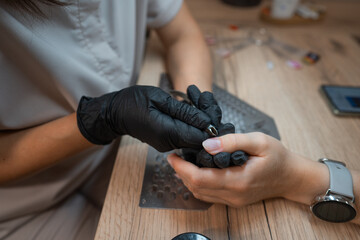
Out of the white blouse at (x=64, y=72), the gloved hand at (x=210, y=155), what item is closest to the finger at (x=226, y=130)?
the gloved hand at (x=210, y=155)

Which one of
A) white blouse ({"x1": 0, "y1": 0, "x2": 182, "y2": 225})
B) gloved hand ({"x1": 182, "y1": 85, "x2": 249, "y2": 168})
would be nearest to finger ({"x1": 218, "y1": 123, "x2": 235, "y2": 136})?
gloved hand ({"x1": 182, "y1": 85, "x2": 249, "y2": 168})

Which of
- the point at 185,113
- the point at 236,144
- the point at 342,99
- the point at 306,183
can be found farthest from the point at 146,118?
the point at 342,99

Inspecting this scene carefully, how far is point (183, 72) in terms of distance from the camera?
823 mm

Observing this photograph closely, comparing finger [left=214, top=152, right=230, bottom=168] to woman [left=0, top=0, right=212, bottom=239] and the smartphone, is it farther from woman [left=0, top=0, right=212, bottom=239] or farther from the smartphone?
the smartphone

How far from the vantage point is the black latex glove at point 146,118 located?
51cm

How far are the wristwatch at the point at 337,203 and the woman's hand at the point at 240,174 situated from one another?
84 mm

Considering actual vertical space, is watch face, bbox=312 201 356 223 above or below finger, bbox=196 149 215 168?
below

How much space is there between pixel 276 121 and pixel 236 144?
0.98 ft

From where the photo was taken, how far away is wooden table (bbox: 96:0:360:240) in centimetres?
50

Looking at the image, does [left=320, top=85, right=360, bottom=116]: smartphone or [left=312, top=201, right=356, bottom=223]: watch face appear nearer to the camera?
[left=312, top=201, right=356, bottom=223]: watch face

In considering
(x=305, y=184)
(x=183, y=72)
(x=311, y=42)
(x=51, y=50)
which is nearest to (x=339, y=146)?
(x=305, y=184)

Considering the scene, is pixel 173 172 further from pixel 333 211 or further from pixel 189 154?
pixel 333 211

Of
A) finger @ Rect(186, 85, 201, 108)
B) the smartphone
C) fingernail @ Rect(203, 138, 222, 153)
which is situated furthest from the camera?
the smartphone

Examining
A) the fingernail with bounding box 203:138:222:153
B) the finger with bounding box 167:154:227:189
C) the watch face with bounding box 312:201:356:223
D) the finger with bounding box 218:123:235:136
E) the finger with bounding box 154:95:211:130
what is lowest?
the watch face with bounding box 312:201:356:223
